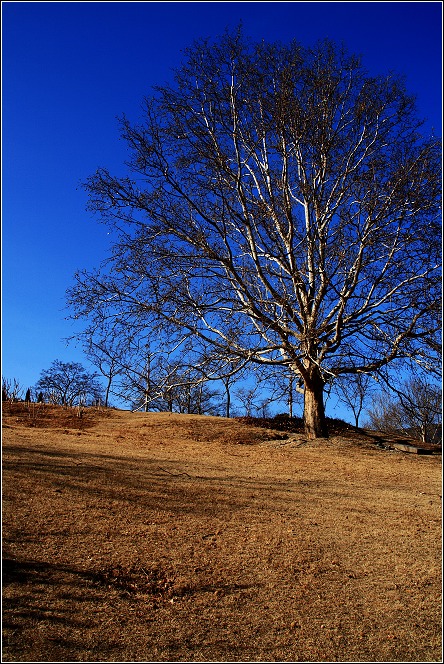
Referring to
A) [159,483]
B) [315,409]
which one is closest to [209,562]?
[159,483]

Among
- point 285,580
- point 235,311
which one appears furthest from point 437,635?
point 235,311

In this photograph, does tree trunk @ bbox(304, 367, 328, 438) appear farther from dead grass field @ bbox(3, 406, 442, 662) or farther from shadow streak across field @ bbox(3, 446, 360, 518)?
shadow streak across field @ bbox(3, 446, 360, 518)

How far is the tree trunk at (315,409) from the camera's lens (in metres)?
14.9

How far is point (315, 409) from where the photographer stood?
15.1 meters

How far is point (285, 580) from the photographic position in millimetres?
5238

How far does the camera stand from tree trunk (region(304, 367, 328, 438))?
48.8ft

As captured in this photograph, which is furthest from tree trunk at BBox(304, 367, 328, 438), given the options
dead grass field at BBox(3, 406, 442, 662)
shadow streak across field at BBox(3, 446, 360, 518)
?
shadow streak across field at BBox(3, 446, 360, 518)

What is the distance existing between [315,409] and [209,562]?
1012 cm

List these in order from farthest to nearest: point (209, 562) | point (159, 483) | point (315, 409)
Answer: point (315, 409) → point (159, 483) → point (209, 562)

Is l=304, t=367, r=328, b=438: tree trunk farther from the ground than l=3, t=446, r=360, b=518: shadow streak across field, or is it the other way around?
l=304, t=367, r=328, b=438: tree trunk

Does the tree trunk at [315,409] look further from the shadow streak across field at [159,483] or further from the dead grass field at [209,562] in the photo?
the shadow streak across field at [159,483]

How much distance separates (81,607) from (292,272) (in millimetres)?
9724

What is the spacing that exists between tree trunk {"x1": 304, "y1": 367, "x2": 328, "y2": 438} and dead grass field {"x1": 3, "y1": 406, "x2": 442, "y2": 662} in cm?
450

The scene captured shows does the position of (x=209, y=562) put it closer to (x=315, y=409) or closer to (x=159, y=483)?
(x=159, y=483)
